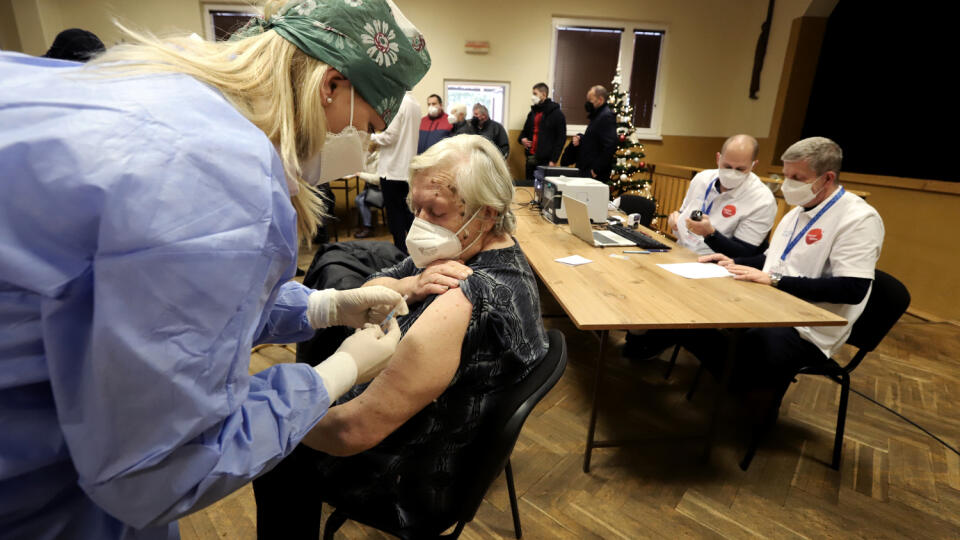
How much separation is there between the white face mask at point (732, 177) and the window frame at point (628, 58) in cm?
429

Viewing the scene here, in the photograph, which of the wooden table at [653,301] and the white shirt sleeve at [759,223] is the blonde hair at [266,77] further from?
the white shirt sleeve at [759,223]

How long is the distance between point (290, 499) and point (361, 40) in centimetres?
112

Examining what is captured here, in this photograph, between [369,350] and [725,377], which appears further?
[725,377]

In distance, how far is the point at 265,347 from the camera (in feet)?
9.46

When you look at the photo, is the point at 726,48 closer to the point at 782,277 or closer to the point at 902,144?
the point at 902,144

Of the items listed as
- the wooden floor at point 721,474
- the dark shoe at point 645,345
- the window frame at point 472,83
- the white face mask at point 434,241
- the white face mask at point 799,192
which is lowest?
the wooden floor at point 721,474

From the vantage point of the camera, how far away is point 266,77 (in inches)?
28.0

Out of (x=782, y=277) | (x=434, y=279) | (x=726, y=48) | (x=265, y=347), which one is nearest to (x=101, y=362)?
(x=434, y=279)

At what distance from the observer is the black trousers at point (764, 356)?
187 centimetres

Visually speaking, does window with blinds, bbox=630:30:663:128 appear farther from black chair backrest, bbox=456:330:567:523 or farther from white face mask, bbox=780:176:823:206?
black chair backrest, bbox=456:330:567:523

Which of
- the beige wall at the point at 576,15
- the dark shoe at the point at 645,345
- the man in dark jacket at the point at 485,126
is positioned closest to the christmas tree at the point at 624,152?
the beige wall at the point at 576,15

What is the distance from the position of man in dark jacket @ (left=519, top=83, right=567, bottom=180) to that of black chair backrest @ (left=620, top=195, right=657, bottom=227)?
2.67 metres

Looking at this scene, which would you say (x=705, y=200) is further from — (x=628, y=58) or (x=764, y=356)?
(x=628, y=58)

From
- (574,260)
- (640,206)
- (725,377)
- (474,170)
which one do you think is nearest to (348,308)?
(474,170)
